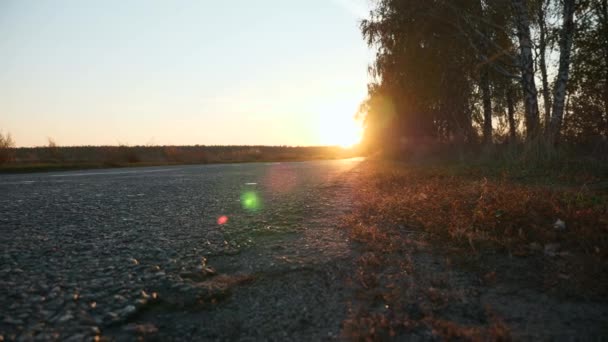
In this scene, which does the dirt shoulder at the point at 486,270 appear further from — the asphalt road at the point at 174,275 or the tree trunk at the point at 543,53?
the tree trunk at the point at 543,53

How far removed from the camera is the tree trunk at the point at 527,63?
31.7ft

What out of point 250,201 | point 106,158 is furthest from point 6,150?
point 250,201

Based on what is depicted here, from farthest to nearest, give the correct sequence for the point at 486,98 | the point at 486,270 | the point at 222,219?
1. the point at 486,98
2. the point at 222,219
3. the point at 486,270

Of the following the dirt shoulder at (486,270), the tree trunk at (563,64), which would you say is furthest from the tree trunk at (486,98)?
the dirt shoulder at (486,270)

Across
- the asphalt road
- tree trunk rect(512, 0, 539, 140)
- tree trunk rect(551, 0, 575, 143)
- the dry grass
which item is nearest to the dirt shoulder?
the dry grass

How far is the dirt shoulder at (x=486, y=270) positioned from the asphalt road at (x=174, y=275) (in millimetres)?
236

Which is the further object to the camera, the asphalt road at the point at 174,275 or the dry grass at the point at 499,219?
the dry grass at the point at 499,219

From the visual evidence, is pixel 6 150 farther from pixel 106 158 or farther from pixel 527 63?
pixel 527 63

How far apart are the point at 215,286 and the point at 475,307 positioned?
1471 millimetres

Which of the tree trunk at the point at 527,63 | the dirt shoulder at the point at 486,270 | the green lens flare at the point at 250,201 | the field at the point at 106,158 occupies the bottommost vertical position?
the dirt shoulder at the point at 486,270

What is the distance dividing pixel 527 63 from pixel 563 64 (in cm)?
90

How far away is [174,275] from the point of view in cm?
231

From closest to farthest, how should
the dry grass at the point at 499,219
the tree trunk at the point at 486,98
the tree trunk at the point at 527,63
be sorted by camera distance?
1. the dry grass at the point at 499,219
2. the tree trunk at the point at 527,63
3. the tree trunk at the point at 486,98

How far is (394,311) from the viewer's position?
179 centimetres
